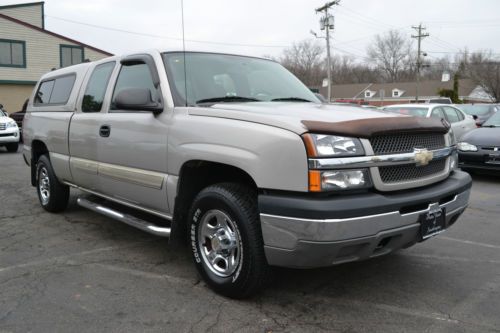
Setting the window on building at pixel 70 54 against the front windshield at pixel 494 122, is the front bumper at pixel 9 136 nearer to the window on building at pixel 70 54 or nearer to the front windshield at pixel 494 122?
the front windshield at pixel 494 122

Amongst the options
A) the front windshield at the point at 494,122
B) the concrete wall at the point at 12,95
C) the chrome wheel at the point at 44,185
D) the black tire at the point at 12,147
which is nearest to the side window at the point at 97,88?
the chrome wheel at the point at 44,185

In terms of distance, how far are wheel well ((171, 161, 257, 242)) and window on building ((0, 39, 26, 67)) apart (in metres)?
28.2

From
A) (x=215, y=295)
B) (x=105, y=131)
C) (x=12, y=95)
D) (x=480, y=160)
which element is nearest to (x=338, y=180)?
(x=215, y=295)

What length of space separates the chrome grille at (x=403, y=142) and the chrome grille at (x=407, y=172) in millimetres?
105

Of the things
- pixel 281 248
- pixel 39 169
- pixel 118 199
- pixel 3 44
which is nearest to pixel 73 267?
pixel 118 199

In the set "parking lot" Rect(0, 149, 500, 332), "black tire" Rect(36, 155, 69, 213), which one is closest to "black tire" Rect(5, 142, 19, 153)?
"black tire" Rect(36, 155, 69, 213)

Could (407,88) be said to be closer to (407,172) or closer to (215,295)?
(407,172)

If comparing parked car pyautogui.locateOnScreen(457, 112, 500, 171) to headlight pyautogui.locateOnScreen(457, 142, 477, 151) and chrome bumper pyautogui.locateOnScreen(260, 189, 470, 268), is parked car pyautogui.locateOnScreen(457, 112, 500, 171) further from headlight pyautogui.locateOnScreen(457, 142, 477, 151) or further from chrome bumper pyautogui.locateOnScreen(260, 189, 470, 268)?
chrome bumper pyautogui.locateOnScreen(260, 189, 470, 268)

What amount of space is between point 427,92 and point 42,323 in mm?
62239

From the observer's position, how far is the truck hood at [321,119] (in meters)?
2.93

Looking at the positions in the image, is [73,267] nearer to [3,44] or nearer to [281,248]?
[281,248]

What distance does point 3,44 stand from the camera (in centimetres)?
2762

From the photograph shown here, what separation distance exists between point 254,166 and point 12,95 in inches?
1152

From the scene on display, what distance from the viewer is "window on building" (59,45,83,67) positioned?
97.5ft
